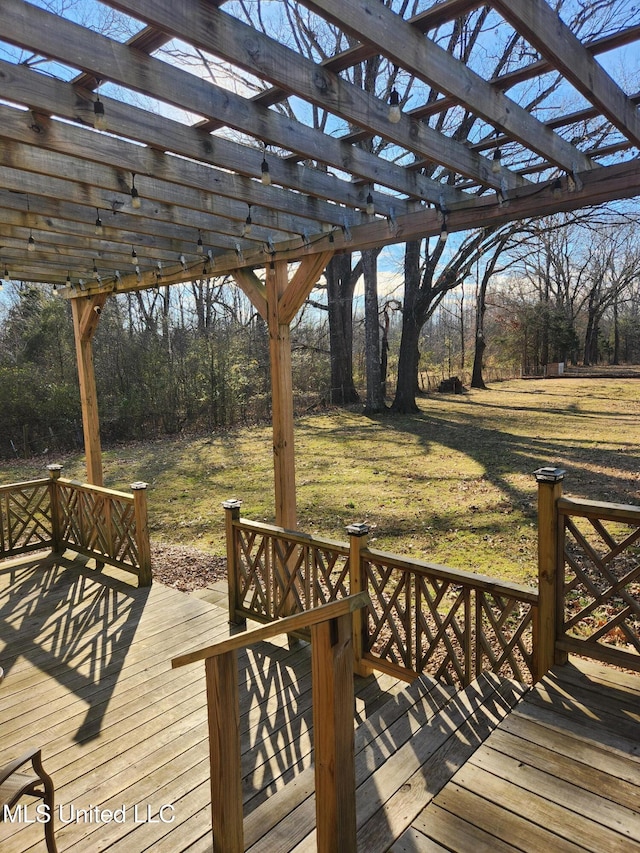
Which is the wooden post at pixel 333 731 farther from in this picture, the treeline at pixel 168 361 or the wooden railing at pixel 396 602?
the treeline at pixel 168 361

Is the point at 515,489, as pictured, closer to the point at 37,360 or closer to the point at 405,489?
the point at 405,489

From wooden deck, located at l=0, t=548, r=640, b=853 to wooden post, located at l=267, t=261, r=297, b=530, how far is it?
1072 mm

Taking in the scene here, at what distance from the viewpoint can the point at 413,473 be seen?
339 inches

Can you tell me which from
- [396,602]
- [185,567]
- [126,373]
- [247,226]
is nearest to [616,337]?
[126,373]

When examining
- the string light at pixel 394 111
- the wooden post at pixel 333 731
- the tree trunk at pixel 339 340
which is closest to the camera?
the wooden post at pixel 333 731

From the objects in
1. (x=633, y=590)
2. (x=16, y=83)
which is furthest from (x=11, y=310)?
(x=633, y=590)

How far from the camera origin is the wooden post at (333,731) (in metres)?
1.39

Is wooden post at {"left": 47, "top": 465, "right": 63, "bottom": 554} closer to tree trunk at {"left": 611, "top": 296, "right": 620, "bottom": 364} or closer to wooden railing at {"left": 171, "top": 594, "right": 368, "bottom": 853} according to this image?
wooden railing at {"left": 171, "top": 594, "right": 368, "bottom": 853}

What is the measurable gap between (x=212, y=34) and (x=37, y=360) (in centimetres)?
1217

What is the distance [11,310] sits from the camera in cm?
1369

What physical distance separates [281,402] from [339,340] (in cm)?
1248

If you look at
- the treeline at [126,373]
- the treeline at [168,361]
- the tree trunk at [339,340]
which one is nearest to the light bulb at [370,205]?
the treeline at [168,361]

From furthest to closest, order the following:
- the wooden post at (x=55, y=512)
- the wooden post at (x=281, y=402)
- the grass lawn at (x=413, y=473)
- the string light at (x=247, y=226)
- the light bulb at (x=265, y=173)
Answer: the grass lawn at (x=413, y=473), the wooden post at (x=55, y=512), the wooden post at (x=281, y=402), the string light at (x=247, y=226), the light bulb at (x=265, y=173)

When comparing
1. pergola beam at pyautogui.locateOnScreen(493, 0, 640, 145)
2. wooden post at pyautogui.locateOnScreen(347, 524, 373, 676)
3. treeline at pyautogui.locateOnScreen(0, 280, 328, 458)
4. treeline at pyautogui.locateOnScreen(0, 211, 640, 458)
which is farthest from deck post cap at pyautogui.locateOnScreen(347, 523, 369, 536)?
treeline at pyautogui.locateOnScreen(0, 280, 328, 458)
